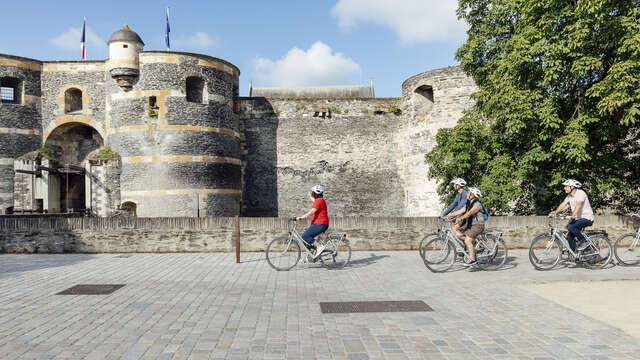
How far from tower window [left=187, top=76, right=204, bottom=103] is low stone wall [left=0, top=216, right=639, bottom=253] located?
1239 centimetres

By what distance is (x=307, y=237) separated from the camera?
8.13 meters

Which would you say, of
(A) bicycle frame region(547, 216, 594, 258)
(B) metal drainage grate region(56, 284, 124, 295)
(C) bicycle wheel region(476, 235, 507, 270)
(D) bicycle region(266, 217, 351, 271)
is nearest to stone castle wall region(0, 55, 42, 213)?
(B) metal drainage grate region(56, 284, 124, 295)

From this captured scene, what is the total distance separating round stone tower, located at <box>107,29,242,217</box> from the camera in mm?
20453

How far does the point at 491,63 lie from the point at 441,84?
928cm

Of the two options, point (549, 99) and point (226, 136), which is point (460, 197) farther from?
point (226, 136)

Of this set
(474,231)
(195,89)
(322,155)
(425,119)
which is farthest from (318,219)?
(322,155)

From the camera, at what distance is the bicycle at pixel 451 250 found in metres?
7.67

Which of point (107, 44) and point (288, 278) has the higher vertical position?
point (107, 44)

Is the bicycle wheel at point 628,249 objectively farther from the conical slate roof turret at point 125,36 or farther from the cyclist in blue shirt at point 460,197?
the conical slate roof turret at point 125,36

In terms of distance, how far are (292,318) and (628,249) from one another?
7.56 metres

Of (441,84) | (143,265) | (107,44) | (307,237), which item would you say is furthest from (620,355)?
A: (107,44)

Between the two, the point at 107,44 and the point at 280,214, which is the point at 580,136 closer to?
the point at 280,214

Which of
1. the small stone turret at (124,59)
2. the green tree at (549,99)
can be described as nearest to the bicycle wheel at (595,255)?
the green tree at (549,99)

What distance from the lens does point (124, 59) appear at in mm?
20828
